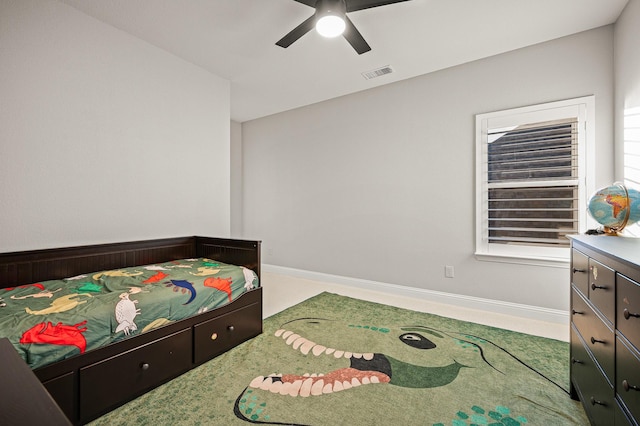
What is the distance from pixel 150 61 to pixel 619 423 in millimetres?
3855

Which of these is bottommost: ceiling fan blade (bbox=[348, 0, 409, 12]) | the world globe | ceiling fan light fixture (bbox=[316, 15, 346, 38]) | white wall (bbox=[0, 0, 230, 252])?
the world globe

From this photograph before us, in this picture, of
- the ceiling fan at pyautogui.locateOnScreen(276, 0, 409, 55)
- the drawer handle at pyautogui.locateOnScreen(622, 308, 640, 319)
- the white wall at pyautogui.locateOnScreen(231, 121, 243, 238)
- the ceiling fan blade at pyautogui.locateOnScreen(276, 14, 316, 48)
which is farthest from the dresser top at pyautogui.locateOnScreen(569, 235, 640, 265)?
the white wall at pyautogui.locateOnScreen(231, 121, 243, 238)

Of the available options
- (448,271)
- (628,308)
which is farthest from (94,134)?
(448,271)

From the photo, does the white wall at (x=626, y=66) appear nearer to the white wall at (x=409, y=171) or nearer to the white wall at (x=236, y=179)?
the white wall at (x=409, y=171)

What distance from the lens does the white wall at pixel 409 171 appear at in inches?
106

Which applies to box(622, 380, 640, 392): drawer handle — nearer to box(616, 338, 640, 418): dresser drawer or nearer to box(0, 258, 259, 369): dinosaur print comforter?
box(616, 338, 640, 418): dresser drawer

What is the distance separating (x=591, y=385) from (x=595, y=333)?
0.25m

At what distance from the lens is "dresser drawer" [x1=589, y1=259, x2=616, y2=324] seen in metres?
1.09

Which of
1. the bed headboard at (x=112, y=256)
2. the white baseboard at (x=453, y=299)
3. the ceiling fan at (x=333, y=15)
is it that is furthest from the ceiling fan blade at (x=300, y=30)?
the white baseboard at (x=453, y=299)

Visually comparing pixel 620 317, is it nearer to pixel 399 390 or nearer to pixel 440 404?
pixel 440 404

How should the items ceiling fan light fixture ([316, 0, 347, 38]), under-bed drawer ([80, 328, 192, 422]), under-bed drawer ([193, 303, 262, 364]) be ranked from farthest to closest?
1. under-bed drawer ([193, 303, 262, 364])
2. ceiling fan light fixture ([316, 0, 347, 38])
3. under-bed drawer ([80, 328, 192, 422])

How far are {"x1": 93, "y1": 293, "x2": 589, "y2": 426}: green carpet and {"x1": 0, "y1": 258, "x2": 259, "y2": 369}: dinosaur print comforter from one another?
0.41 metres

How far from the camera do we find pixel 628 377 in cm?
96

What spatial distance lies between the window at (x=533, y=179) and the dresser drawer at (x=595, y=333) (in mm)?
1384
